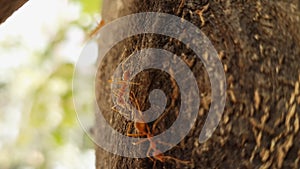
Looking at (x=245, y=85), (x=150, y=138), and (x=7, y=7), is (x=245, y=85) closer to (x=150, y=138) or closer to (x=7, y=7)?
(x=150, y=138)

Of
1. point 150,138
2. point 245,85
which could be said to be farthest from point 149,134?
point 245,85

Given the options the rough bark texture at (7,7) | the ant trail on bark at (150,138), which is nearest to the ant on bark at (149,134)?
the ant trail on bark at (150,138)

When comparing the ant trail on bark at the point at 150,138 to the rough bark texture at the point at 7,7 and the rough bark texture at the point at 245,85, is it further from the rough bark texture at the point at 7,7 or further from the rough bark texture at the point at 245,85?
the rough bark texture at the point at 7,7

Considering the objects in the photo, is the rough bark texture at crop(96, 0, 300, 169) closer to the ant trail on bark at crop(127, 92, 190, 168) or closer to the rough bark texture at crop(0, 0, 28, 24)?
the ant trail on bark at crop(127, 92, 190, 168)

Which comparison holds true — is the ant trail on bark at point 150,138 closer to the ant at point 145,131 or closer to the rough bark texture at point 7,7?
the ant at point 145,131

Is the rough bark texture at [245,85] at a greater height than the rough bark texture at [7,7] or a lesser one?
lesser

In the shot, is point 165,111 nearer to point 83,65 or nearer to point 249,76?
point 249,76

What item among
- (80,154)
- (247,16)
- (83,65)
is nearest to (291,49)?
(247,16)
